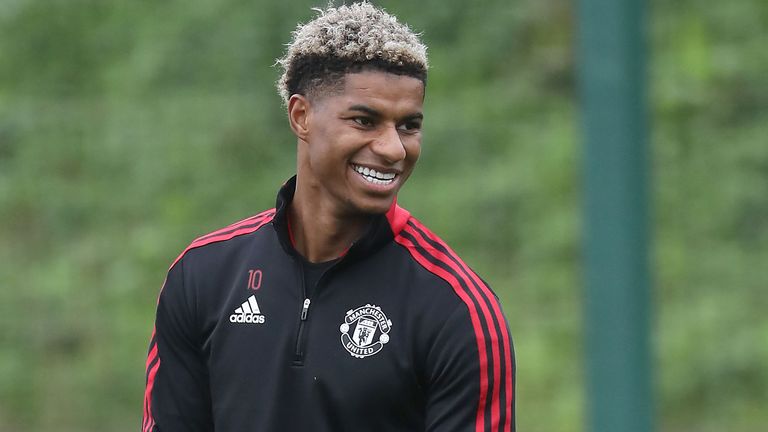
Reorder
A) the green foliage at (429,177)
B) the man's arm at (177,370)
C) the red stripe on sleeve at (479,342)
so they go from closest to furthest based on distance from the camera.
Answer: the red stripe on sleeve at (479,342)
the man's arm at (177,370)
the green foliage at (429,177)

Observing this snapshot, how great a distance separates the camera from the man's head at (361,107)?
3.15 m

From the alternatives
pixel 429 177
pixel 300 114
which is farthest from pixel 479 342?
pixel 429 177

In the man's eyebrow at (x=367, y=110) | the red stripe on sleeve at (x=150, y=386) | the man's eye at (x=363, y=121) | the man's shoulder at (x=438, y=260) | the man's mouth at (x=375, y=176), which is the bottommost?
the red stripe on sleeve at (x=150, y=386)

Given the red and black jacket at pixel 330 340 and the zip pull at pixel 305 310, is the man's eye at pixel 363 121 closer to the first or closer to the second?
the red and black jacket at pixel 330 340

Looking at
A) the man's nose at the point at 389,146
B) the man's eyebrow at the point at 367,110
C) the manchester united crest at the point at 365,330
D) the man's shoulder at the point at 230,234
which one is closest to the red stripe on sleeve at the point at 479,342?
the manchester united crest at the point at 365,330

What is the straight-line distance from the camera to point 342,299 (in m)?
3.22

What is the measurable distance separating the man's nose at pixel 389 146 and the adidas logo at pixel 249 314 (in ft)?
1.57

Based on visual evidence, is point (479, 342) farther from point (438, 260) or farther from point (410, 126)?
point (410, 126)

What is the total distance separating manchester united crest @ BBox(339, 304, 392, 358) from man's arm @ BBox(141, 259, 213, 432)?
0.42 m

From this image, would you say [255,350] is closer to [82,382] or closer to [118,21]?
[82,382]

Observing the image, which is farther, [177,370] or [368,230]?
[177,370]

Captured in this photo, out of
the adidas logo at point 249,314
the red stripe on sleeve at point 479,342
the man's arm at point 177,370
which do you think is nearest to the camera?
the red stripe on sleeve at point 479,342

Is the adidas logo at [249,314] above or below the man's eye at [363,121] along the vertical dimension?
below

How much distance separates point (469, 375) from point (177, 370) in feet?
2.54
